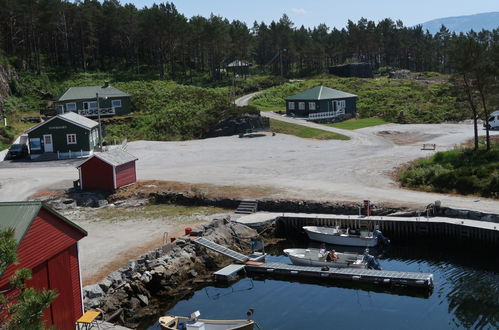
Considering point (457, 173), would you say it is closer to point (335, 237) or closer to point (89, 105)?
point (335, 237)

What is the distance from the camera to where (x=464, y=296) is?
2636cm

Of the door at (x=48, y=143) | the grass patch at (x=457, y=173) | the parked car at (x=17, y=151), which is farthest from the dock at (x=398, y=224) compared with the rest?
the parked car at (x=17, y=151)

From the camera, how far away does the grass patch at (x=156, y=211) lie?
130ft

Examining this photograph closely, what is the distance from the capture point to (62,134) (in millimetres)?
59969

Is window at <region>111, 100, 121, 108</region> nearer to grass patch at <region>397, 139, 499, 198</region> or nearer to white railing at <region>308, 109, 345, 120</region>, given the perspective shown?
white railing at <region>308, 109, 345, 120</region>

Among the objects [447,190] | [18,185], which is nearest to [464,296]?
[447,190]

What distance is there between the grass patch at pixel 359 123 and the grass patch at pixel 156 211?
125 ft

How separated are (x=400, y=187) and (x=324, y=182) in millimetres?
5731

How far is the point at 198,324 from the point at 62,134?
42637 mm

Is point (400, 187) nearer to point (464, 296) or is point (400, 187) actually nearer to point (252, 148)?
point (464, 296)

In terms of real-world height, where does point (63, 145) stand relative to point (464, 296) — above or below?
above

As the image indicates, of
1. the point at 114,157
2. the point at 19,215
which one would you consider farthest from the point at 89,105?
the point at 19,215

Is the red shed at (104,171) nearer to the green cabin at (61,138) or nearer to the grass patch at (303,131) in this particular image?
the green cabin at (61,138)

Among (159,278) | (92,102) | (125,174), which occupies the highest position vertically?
(92,102)
